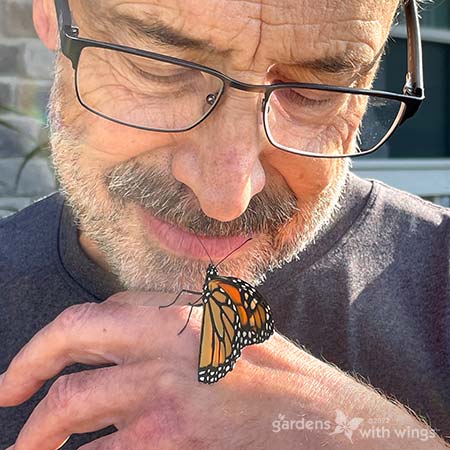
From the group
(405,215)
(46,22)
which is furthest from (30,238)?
(405,215)

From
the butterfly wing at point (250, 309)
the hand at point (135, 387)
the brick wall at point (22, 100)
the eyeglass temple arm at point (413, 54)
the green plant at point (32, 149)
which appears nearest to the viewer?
the hand at point (135, 387)

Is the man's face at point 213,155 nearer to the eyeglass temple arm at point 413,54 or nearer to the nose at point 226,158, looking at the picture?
the nose at point 226,158

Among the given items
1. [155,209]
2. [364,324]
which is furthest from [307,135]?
[364,324]

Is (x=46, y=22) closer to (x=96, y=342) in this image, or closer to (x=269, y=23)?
(x=269, y=23)

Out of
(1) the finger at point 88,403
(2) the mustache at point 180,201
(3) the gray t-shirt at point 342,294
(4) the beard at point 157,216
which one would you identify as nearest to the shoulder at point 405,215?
(3) the gray t-shirt at point 342,294

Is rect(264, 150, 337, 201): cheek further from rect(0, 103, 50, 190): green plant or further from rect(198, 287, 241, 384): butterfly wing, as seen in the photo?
rect(0, 103, 50, 190): green plant

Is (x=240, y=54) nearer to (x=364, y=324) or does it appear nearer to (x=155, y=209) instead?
(x=155, y=209)

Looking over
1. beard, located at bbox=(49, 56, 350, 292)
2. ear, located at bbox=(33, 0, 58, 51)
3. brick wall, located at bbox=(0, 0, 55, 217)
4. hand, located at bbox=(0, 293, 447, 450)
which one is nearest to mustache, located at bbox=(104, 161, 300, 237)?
beard, located at bbox=(49, 56, 350, 292)
